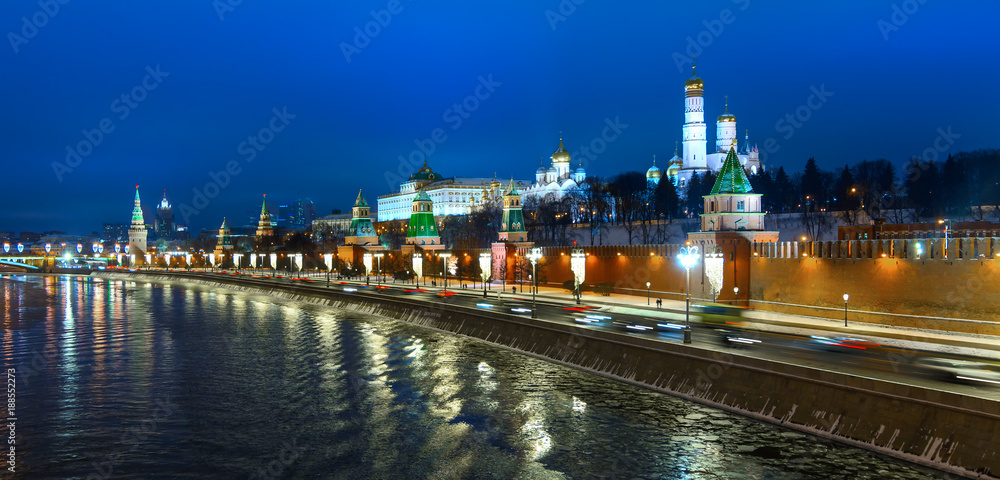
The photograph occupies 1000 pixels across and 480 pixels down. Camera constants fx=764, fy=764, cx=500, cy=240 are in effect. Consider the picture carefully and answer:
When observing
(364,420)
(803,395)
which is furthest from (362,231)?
(803,395)

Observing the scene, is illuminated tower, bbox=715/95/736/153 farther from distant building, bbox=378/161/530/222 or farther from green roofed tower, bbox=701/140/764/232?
green roofed tower, bbox=701/140/764/232

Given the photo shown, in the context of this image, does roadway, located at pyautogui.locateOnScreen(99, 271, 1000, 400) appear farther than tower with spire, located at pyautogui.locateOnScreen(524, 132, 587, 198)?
No

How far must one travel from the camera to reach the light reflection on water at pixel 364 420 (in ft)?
55.1

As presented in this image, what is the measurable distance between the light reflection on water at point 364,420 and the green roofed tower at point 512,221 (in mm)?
29647

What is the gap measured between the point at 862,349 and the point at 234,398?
765 inches

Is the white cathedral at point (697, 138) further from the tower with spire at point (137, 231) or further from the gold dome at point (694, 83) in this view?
the tower with spire at point (137, 231)

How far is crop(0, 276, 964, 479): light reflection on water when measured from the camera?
1678cm

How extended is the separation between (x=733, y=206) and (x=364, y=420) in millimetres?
28918

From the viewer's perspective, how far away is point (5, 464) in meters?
17.0

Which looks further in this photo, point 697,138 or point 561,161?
point 561,161

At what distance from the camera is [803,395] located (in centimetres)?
1839

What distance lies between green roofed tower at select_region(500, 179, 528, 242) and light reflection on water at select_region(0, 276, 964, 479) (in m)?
29.6

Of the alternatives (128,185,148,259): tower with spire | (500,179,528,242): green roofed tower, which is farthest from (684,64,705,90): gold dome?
(128,185,148,259): tower with spire

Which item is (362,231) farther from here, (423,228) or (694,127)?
(694,127)
